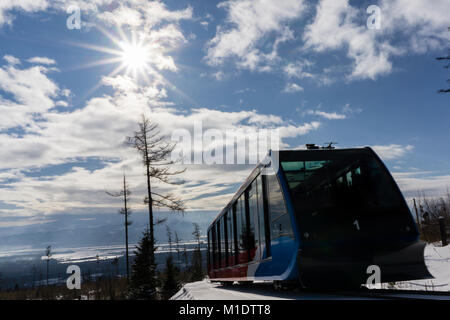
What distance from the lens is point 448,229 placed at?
23.8 metres

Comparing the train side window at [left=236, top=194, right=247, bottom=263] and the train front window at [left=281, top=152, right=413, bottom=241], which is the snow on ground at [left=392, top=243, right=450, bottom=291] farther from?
the train side window at [left=236, top=194, right=247, bottom=263]

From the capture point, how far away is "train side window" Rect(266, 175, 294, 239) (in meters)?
8.12

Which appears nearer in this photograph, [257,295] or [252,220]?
[257,295]

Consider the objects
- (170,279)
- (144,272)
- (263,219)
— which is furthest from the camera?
(170,279)

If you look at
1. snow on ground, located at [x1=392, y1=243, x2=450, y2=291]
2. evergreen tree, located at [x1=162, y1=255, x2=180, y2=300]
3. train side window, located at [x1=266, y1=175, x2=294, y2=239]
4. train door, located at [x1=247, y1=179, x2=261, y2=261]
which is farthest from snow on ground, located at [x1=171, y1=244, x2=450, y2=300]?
evergreen tree, located at [x1=162, y1=255, x2=180, y2=300]

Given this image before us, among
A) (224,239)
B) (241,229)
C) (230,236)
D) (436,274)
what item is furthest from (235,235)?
(436,274)

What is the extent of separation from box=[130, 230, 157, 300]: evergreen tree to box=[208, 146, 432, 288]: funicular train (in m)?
15.9

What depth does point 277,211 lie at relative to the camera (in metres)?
8.66

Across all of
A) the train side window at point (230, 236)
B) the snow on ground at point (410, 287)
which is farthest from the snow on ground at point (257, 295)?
the train side window at point (230, 236)

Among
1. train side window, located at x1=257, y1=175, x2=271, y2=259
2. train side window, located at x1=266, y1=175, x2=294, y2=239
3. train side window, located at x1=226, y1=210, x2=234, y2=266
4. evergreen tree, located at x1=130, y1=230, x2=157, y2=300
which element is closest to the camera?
train side window, located at x1=266, y1=175, x2=294, y2=239

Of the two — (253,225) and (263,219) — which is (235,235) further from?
(263,219)

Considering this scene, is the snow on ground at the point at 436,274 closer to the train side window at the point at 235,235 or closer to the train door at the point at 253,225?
the train door at the point at 253,225

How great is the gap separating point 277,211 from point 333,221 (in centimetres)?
129
